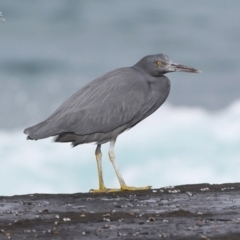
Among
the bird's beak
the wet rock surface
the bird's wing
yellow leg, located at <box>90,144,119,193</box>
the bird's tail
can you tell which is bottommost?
the wet rock surface

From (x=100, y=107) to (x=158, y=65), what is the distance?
4.02 feet

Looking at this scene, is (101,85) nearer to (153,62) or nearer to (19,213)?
(153,62)

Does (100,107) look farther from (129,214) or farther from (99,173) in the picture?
(129,214)

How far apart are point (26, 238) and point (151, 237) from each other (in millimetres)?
1272

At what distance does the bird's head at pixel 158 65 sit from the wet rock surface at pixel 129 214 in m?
1.92

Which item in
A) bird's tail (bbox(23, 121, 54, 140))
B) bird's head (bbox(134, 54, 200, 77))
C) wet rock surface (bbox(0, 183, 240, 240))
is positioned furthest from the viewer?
bird's head (bbox(134, 54, 200, 77))

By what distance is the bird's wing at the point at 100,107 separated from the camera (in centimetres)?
1196

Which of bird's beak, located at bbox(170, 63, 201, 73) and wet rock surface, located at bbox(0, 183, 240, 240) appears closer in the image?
wet rock surface, located at bbox(0, 183, 240, 240)

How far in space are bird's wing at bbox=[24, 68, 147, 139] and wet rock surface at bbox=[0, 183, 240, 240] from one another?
1.03 metres

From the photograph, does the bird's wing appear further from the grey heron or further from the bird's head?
the bird's head

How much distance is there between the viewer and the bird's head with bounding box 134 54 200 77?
12.8 meters

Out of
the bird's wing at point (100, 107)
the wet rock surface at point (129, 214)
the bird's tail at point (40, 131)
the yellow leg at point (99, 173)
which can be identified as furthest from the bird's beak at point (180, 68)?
the bird's tail at point (40, 131)

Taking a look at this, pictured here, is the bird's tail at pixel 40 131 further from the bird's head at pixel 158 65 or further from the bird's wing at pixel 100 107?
the bird's head at pixel 158 65

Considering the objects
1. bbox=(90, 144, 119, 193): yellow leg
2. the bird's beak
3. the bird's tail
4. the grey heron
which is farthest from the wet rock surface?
the bird's beak
